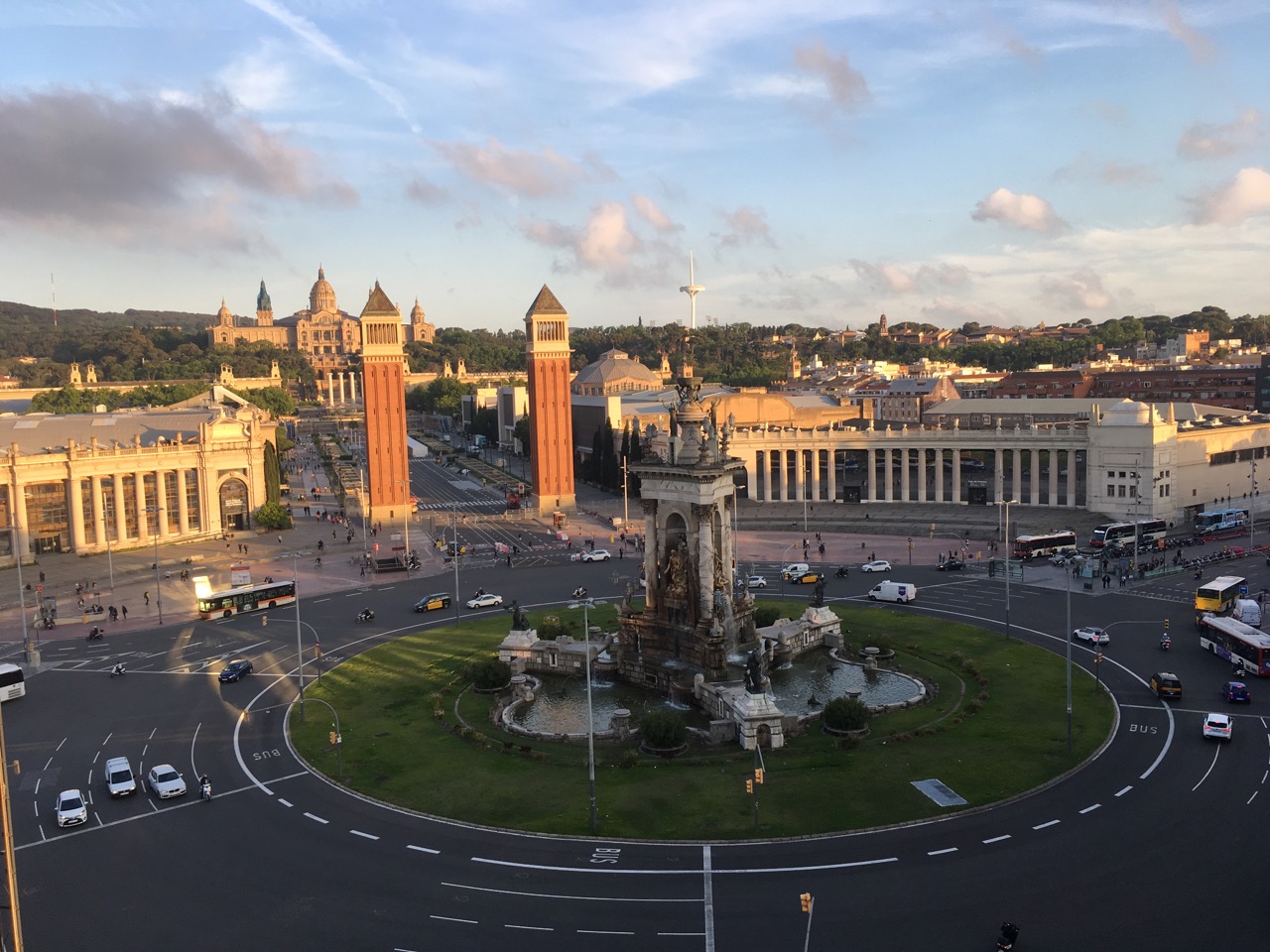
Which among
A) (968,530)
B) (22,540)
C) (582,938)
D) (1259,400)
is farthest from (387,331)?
(1259,400)

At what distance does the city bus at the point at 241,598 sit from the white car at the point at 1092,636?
1913 inches

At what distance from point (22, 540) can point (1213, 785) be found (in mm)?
94588

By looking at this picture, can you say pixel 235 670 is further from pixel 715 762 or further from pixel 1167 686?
pixel 1167 686

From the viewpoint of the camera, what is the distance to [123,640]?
6275 centimetres

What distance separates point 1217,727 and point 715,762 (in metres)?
19.6

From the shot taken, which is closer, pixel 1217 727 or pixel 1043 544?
pixel 1217 727

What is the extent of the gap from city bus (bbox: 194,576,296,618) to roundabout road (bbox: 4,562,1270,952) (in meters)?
25.2

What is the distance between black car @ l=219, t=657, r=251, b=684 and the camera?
173ft

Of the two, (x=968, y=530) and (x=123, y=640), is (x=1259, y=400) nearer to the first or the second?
(x=968, y=530)

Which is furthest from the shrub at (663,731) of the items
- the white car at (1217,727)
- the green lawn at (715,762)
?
the white car at (1217,727)

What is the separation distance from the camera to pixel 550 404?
123 m

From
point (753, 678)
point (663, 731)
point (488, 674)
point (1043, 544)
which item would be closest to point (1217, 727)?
point (753, 678)

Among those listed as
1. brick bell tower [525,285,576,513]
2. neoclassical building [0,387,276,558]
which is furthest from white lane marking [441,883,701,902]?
brick bell tower [525,285,576,513]

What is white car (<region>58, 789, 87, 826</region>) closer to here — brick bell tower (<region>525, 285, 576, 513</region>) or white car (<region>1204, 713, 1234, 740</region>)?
white car (<region>1204, 713, 1234, 740</region>)
